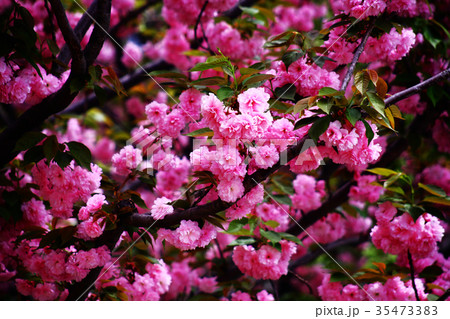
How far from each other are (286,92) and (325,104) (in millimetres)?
406

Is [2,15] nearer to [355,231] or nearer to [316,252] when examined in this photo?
[316,252]

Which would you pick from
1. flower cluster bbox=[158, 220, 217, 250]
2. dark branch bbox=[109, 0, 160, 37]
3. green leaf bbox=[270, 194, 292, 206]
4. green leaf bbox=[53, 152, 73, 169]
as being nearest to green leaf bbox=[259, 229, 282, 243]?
green leaf bbox=[270, 194, 292, 206]

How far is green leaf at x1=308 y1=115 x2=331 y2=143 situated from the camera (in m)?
1.50

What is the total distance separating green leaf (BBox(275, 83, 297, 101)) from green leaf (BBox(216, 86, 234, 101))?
319 mm

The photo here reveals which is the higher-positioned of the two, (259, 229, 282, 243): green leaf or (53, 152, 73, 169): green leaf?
(53, 152, 73, 169): green leaf

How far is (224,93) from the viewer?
1.58 meters

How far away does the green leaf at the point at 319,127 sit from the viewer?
150 centimetres

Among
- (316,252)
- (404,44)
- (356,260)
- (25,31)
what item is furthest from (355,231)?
(25,31)

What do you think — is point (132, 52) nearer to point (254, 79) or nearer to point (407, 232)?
point (254, 79)

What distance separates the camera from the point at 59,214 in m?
2.00

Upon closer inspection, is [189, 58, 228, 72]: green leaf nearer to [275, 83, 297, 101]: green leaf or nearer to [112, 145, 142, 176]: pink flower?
[275, 83, 297, 101]: green leaf

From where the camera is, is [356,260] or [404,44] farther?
[356,260]

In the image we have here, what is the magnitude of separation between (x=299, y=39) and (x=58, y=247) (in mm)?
1527

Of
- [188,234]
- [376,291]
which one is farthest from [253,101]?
[376,291]
